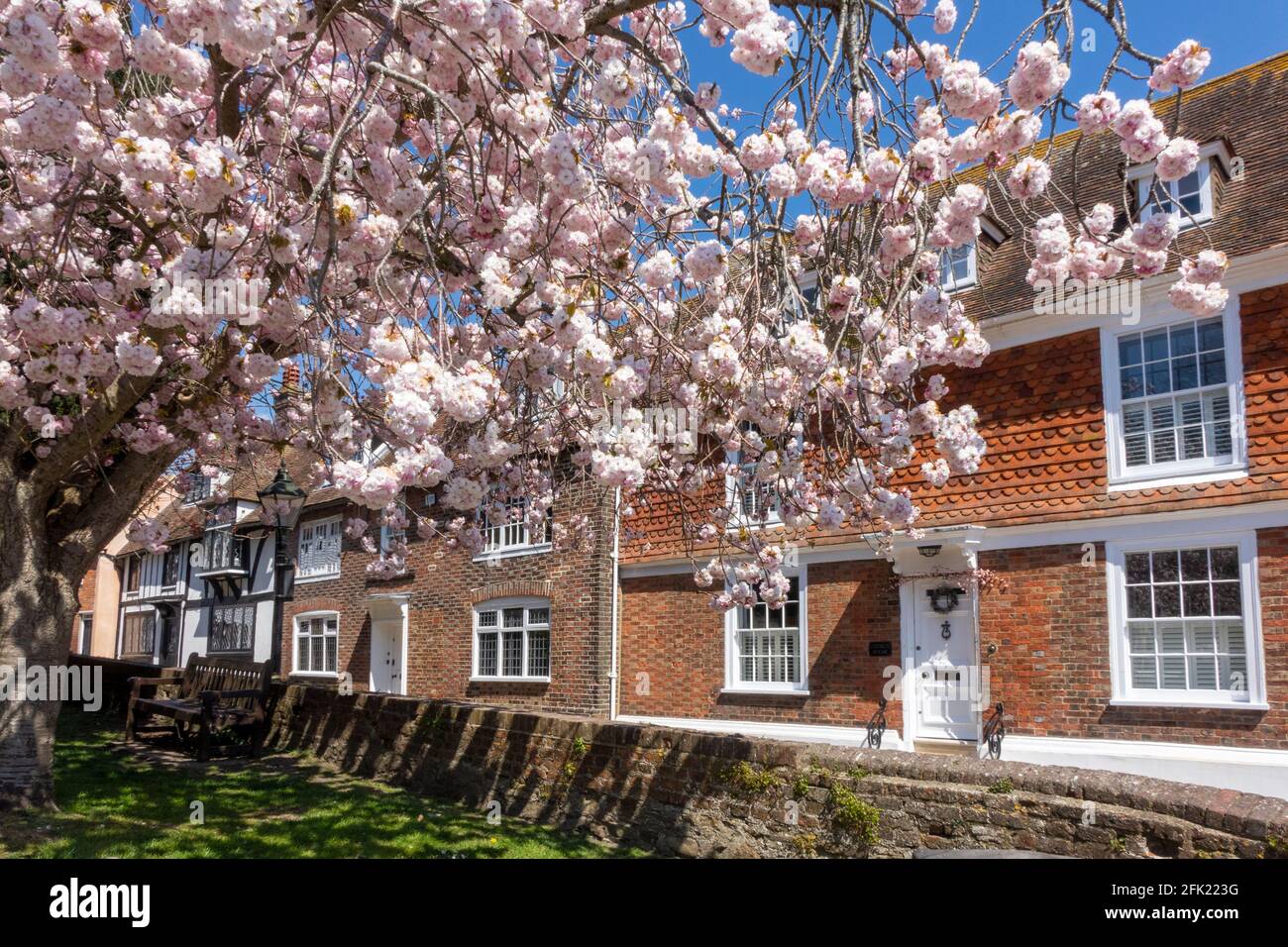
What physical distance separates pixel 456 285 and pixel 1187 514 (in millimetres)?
8633

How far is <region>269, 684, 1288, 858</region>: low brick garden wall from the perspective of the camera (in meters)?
5.59

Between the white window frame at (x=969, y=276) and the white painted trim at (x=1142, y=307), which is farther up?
the white window frame at (x=969, y=276)

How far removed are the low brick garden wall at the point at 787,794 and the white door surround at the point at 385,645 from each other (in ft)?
37.0

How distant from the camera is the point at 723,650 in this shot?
14.8 meters

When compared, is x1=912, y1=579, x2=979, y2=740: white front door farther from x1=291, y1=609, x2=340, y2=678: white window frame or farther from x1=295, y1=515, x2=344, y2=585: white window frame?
x1=295, y1=515, x2=344, y2=585: white window frame

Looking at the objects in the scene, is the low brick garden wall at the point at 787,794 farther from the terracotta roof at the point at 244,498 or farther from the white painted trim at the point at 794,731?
the terracotta roof at the point at 244,498

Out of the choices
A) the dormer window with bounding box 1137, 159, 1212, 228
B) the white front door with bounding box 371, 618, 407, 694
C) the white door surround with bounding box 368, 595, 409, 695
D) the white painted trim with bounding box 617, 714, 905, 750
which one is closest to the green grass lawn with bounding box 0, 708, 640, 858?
the white painted trim with bounding box 617, 714, 905, 750

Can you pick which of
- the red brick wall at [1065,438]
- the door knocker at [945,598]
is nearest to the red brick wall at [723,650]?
the door knocker at [945,598]

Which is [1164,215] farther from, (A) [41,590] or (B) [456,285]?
(A) [41,590]

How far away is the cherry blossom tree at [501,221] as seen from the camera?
4.14 metres

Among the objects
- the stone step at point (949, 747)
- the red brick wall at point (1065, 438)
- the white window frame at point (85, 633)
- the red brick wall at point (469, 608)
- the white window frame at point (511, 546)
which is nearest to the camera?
the red brick wall at point (1065, 438)

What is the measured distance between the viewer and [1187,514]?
10.5 meters

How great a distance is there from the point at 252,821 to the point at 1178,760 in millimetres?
9221
